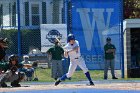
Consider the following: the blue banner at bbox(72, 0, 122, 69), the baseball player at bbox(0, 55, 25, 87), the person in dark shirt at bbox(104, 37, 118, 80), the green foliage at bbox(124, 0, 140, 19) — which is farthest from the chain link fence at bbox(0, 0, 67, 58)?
the green foliage at bbox(124, 0, 140, 19)

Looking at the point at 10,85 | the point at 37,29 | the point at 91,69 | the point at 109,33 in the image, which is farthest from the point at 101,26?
the point at 10,85

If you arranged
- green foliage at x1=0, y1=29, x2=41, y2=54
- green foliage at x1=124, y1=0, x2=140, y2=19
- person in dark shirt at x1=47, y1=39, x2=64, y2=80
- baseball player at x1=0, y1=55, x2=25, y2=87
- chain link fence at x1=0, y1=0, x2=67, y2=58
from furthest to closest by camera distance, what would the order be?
green foliage at x1=124, y1=0, x2=140, y2=19 → green foliage at x1=0, y1=29, x2=41, y2=54 → chain link fence at x1=0, y1=0, x2=67, y2=58 → person in dark shirt at x1=47, y1=39, x2=64, y2=80 → baseball player at x1=0, y1=55, x2=25, y2=87

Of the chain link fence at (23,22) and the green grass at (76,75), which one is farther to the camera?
the chain link fence at (23,22)

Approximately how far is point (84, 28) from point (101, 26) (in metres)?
0.75

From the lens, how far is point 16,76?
1731cm

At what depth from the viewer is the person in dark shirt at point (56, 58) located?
21.5 meters

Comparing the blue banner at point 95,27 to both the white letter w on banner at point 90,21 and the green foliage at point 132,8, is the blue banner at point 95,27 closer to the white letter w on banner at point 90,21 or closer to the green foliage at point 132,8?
the white letter w on banner at point 90,21

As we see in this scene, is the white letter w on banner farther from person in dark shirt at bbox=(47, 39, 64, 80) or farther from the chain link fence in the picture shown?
person in dark shirt at bbox=(47, 39, 64, 80)

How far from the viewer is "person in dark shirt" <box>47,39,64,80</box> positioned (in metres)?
21.5

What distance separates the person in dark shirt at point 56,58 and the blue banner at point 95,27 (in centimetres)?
155

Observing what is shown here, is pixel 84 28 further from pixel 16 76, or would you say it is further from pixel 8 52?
pixel 16 76

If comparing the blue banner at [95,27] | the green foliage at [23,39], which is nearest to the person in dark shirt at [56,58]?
the blue banner at [95,27]

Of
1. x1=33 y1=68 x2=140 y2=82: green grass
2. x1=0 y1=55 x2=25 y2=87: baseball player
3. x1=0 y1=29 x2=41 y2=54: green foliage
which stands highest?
x1=0 y1=29 x2=41 y2=54: green foliage

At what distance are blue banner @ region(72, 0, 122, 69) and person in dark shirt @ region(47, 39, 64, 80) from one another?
1549mm
